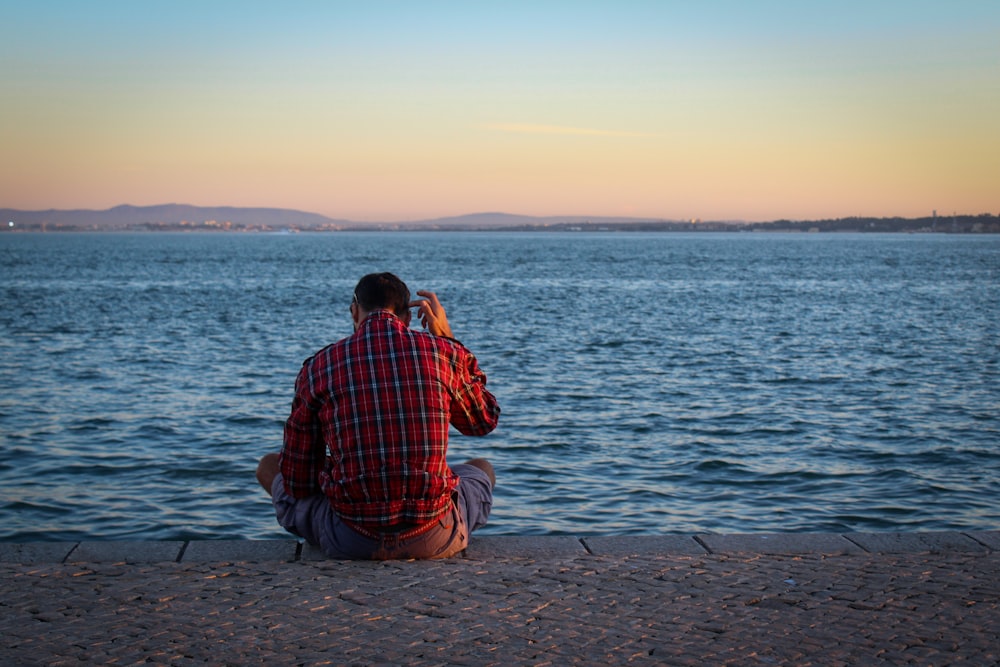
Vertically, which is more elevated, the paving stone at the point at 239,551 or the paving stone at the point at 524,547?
the paving stone at the point at 239,551

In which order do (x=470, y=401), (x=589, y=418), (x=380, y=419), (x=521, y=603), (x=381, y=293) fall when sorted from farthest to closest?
1. (x=589, y=418)
2. (x=470, y=401)
3. (x=381, y=293)
4. (x=380, y=419)
5. (x=521, y=603)

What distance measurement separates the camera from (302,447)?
4941 mm

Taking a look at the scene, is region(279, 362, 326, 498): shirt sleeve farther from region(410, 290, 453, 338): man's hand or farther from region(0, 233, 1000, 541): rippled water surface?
region(0, 233, 1000, 541): rippled water surface

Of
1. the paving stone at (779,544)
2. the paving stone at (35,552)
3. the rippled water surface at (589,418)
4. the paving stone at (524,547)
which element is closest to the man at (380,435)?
the paving stone at (524,547)

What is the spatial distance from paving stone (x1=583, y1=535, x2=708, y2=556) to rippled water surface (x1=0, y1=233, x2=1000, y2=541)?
102 inches

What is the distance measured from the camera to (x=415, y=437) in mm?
4770

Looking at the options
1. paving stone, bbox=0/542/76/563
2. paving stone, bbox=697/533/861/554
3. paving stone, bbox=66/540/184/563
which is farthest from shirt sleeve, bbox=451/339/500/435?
paving stone, bbox=0/542/76/563

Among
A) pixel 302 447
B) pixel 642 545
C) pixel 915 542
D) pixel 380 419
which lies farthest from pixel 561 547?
pixel 915 542

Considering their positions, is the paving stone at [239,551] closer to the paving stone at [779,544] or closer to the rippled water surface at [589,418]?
the paving stone at [779,544]

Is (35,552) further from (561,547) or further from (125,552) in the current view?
(561,547)

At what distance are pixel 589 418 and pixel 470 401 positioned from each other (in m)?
8.64

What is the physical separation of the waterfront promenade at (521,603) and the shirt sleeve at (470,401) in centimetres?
67

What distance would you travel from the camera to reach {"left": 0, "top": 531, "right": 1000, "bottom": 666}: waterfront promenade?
397 centimetres

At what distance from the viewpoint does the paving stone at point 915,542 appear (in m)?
5.44
